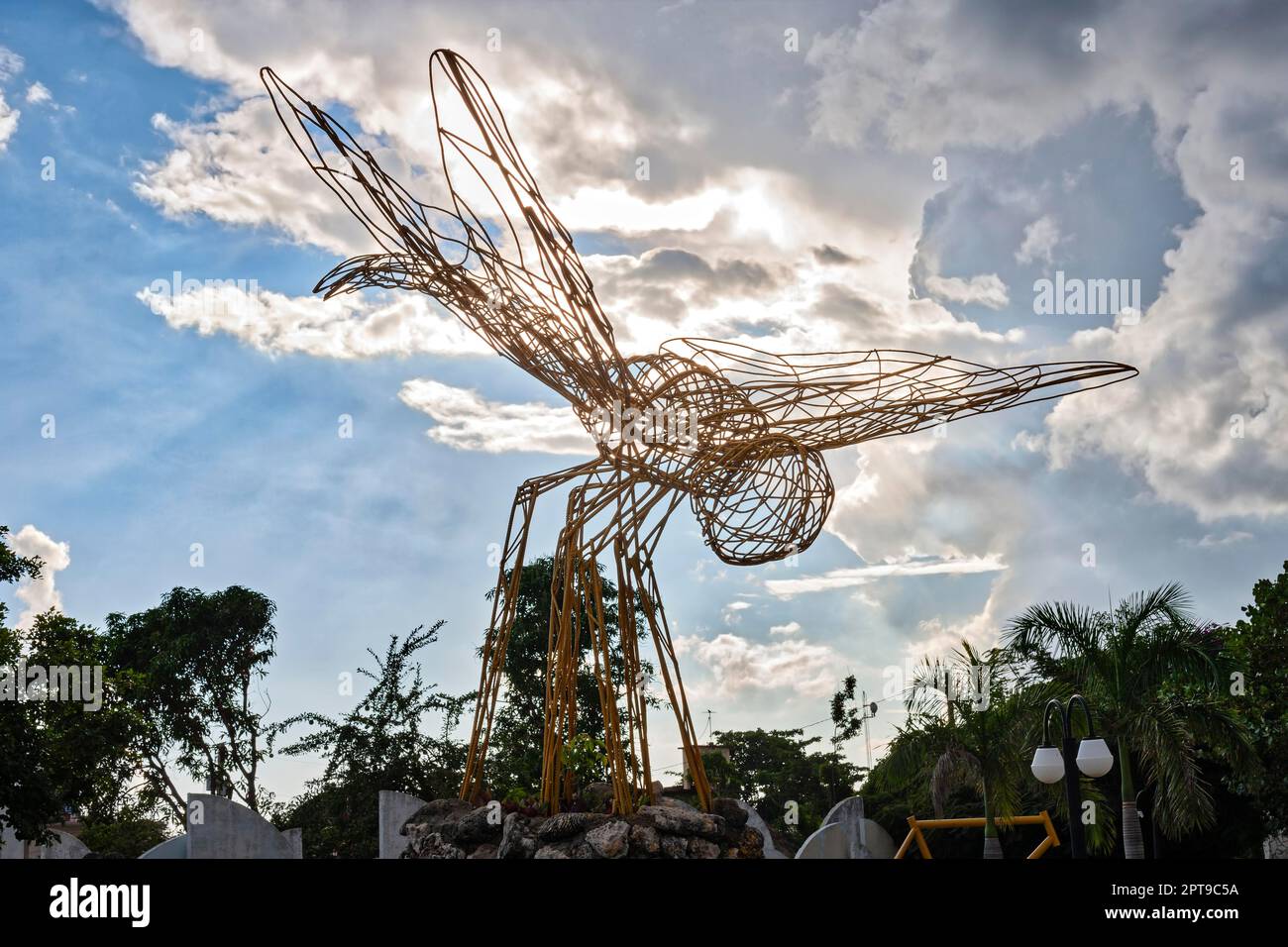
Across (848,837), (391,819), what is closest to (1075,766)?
(848,837)

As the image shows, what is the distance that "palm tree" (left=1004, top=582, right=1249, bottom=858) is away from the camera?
1145 centimetres

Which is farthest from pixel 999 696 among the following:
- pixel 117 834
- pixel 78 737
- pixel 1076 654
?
Answer: pixel 117 834

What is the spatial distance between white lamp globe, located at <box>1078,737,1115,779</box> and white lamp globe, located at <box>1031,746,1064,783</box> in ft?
0.76

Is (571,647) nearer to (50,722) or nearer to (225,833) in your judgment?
(225,833)

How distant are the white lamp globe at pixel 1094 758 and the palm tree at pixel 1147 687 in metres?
4.73

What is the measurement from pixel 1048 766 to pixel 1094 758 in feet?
1.20

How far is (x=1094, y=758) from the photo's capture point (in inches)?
289

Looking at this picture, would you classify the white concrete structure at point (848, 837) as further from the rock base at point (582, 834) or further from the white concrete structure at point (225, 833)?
the white concrete structure at point (225, 833)

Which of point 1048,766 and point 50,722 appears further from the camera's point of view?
point 50,722

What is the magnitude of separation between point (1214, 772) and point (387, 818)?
11503 millimetres

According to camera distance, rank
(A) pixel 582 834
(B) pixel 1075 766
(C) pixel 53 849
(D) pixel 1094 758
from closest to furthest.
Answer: (A) pixel 582 834
(D) pixel 1094 758
(B) pixel 1075 766
(C) pixel 53 849

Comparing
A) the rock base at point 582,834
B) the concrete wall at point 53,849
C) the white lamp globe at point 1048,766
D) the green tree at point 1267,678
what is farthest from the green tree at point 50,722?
the green tree at point 1267,678

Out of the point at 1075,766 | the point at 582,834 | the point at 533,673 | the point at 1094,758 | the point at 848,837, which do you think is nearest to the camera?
the point at 582,834
